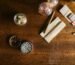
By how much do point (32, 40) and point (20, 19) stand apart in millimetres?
148

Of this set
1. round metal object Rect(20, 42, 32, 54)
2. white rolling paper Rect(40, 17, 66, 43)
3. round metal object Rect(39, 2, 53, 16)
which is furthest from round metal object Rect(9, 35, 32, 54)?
round metal object Rect(39, 2, 53, 16)

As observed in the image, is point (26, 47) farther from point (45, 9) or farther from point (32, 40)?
point (45, 9)

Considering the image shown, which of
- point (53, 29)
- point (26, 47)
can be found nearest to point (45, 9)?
point (53, 29)

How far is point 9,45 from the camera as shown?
1407 millimetres

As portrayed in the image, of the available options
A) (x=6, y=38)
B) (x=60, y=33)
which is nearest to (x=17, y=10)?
(x=6, y=38)

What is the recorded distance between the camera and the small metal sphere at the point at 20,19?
4.75 ft

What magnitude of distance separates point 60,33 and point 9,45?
0.31m

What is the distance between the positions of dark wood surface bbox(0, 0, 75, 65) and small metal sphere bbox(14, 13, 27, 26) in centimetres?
2

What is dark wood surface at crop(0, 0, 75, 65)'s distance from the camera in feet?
4.58

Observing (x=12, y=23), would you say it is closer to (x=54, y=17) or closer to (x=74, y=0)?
(x=54, y=17)

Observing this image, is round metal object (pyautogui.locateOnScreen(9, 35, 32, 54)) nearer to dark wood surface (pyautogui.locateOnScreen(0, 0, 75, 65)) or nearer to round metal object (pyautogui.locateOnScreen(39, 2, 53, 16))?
dark wood surface (pyautogui.locateOnScreen(0, 0, 75, 65))

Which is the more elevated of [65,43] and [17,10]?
[17,10]

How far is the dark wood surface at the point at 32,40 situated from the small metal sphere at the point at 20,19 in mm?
20

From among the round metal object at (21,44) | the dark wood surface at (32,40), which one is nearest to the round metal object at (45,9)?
the dark wood surface at (32,40)
